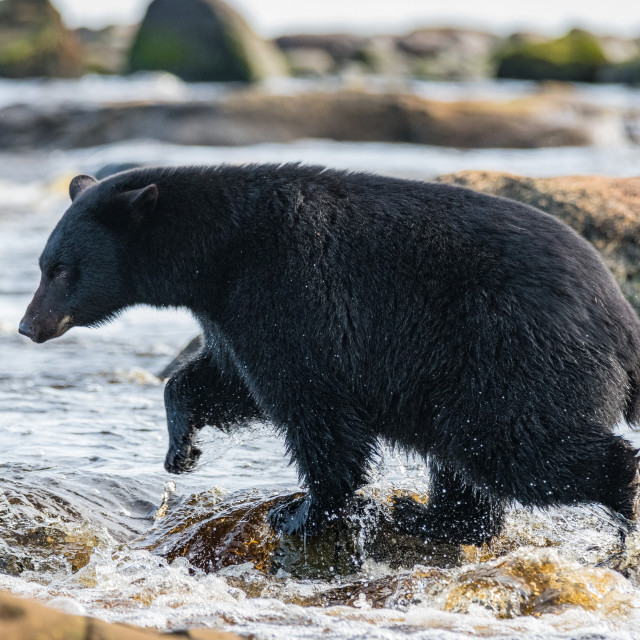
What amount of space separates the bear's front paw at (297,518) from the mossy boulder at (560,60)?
33339 millimetres

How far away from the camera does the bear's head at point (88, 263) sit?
13.6ft

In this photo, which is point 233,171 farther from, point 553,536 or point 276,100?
point 276,100

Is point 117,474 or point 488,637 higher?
point 488,637

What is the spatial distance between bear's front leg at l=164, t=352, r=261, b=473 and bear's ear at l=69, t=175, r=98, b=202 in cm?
98

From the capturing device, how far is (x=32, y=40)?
31.0 metres

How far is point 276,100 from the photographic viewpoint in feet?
65.0

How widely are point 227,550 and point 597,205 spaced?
3893 mm

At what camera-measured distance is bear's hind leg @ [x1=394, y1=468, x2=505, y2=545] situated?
409cm

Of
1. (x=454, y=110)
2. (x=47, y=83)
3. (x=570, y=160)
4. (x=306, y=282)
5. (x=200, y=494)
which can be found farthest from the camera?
(x=47, y=83)

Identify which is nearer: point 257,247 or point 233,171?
point 257,247

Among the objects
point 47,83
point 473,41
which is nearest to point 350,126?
point 47,83

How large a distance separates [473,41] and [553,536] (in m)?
53.8

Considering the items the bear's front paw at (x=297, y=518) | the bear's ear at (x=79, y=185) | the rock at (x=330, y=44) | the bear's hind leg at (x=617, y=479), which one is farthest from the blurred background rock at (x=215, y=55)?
the bear's hind leg at (x=617, y=479)

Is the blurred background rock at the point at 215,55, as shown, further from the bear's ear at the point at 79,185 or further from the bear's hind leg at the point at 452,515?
the bear's hind leg at the point at 452,515
